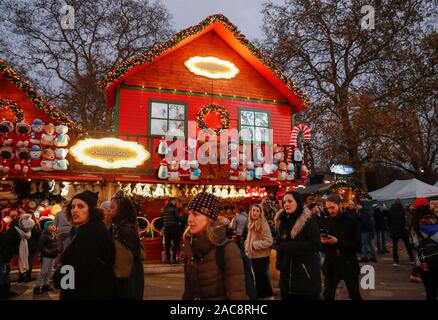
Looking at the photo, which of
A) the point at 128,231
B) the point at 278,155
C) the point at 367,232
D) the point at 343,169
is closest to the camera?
the point at 128,231

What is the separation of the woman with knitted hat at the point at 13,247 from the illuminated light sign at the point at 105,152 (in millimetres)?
3064

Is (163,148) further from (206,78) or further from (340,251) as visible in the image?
(340,251)

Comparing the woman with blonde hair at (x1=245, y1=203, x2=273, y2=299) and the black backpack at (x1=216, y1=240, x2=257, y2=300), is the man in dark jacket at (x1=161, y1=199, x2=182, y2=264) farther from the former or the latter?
the black backpack at (x1=216, y1=240, x2=257, y2=300)

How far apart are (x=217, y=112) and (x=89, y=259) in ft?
39.9

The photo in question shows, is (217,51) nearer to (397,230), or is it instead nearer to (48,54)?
(397,230)

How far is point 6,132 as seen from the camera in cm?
1077

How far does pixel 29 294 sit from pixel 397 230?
34.3 ft

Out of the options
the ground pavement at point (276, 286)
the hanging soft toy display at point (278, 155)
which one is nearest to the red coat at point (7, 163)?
the ground pavement at point (276, 286)

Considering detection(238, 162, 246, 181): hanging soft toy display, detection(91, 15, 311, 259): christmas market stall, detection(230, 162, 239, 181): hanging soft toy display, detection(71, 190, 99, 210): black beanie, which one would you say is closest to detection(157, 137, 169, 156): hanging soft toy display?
detection(91, 15, 311, 259): christmas market stall

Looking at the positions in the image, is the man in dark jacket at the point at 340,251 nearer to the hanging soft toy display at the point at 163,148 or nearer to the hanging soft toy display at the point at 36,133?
the hanging soft toy display at the point at 163,148

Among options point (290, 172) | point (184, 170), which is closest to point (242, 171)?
point (290, 172)
